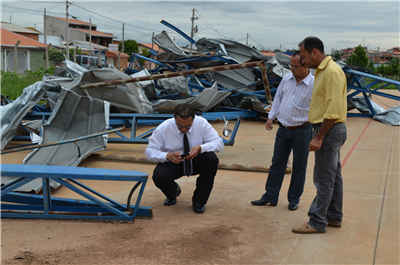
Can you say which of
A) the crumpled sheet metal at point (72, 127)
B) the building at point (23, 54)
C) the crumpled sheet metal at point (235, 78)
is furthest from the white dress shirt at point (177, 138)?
the building at point (23, 54)

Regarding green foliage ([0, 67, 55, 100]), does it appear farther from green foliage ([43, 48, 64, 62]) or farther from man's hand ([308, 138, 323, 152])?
green foliage ([43, 48, 64, 62])

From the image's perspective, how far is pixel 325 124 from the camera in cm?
321

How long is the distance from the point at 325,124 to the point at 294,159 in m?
1.00

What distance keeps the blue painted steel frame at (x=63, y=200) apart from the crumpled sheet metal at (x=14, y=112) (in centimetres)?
346

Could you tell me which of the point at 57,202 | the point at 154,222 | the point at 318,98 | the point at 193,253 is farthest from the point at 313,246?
the point at 57,202

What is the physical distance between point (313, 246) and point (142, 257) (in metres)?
1.50

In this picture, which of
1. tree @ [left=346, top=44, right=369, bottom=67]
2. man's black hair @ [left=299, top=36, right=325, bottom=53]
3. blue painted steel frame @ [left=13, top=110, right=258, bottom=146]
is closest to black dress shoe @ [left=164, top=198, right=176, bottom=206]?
man's black hair @ [left=299, top=36, right=325, bottom=53]

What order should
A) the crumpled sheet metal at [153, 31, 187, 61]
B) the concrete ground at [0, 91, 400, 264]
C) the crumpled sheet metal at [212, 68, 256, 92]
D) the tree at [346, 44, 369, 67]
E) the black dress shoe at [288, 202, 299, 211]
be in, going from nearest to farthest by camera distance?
1. the concrete ground at [0, 91, 400, 264]
2. the black dress shoe at [288, 202, 299, 211]
3. the crumpled sheet metal at [212, 68, 256, 92]
4. the crumpled sheet metal at [153, 31, 187, 61]
5. the tree at [346, 44, 369, 67]

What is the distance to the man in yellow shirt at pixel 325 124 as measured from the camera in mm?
3172

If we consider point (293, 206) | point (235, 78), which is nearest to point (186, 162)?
point (293, 206)

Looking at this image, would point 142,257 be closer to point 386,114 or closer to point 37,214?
point 37,214

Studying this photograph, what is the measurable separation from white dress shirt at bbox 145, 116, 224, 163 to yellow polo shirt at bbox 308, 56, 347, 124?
3.95ft

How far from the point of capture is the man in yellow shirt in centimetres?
317

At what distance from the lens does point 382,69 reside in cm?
4944
